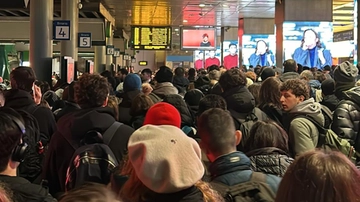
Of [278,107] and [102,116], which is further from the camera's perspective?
[278,107]

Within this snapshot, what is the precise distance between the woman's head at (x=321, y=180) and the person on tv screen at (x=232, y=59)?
22663 mm

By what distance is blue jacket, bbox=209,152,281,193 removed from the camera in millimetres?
2400

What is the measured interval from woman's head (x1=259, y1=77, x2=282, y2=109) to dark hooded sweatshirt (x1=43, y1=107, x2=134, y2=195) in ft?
6.23

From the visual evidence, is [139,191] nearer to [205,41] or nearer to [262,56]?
[262,56]

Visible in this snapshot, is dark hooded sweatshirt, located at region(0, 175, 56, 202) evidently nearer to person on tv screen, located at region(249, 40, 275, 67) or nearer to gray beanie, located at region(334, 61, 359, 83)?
gray beanie, located at region(334, 61, 359, 83)

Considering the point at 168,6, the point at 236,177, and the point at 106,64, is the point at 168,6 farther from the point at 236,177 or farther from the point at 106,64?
the point at 236,177

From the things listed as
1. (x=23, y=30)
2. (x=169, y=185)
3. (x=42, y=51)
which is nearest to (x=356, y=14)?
(x=42, y=51)

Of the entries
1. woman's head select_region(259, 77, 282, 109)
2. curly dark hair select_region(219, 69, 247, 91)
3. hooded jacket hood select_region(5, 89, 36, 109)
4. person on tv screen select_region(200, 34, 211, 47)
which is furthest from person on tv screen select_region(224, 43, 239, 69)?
hooded jacket hood select_region(5, 89, 36, 109)

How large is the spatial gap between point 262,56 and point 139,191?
53.6 feet

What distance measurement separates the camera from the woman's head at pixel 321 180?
1446mm

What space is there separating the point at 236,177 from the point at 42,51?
353 inches

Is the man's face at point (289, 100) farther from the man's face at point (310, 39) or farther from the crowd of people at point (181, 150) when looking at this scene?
the man's face at point (310, 39)

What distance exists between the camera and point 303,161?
1.54m

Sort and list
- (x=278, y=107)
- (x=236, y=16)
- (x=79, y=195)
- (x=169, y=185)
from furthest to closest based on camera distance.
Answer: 1. (x=236, y=16)
2. (x=278, y=107)
3. (x=169, y=185)
4. (x=79, y=195)
